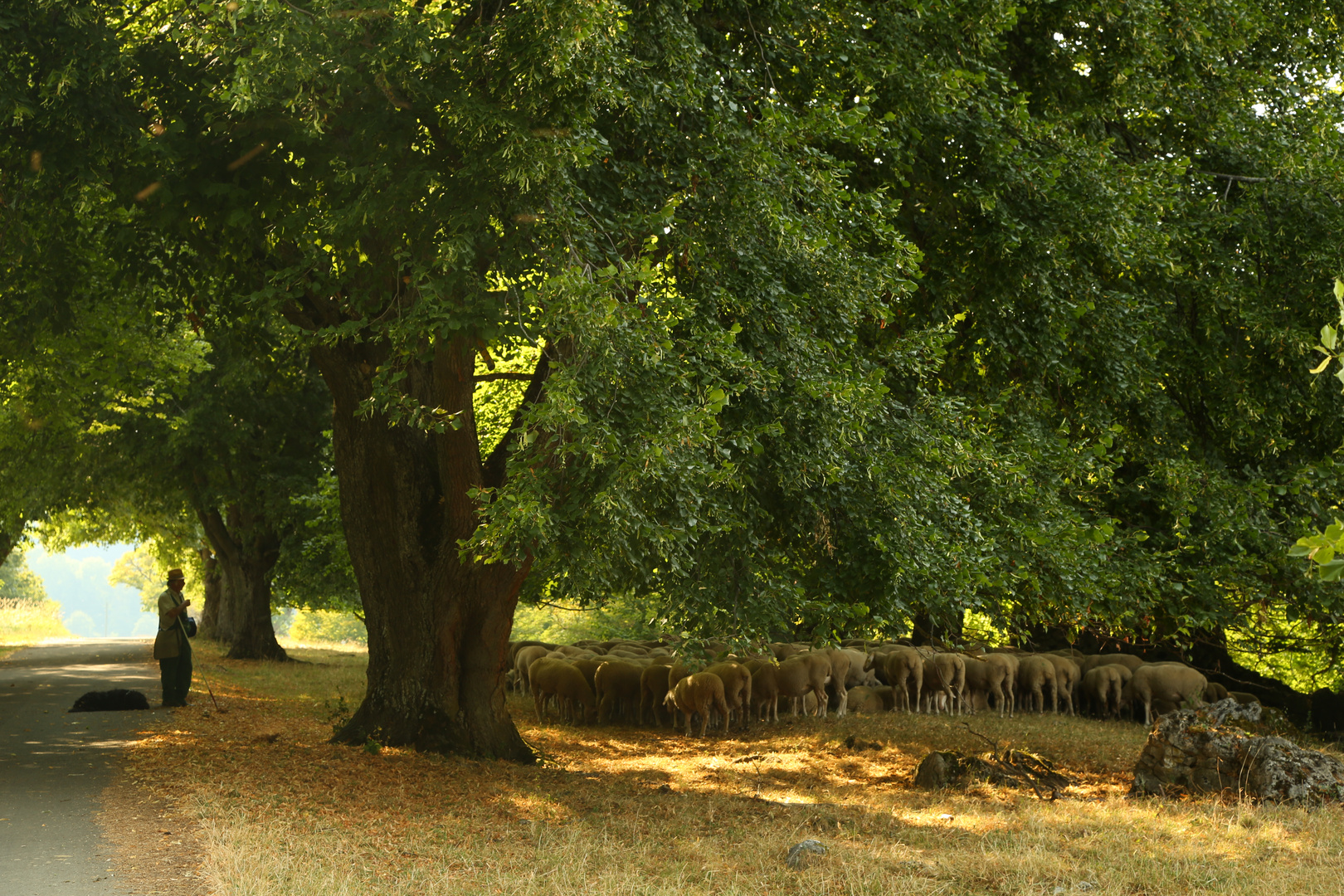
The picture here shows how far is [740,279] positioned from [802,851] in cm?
464

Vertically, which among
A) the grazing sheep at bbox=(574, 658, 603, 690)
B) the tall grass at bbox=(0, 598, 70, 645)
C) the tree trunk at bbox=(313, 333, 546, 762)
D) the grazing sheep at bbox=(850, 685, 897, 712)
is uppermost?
the tree trunk at bbox=(313, 333, 546, 762)

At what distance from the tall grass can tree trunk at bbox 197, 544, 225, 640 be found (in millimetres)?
9489

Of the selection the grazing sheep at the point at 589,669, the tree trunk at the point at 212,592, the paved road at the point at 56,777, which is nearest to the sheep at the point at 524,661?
the grazing sheep at the point at 589,669

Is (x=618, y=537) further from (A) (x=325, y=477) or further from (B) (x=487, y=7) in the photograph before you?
(A) (x=325, y=477)

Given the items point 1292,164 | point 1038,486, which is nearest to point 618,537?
point 1038,486

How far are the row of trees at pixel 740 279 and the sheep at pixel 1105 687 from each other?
12.3ft

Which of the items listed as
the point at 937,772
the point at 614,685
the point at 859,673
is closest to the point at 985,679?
the point at 859,673

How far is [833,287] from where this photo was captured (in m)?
9.09

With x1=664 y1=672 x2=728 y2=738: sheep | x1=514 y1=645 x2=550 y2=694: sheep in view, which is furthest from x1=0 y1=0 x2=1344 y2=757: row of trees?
x1=514 y1=645 x2=550 y2=694: sheep

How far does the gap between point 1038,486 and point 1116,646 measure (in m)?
12.8

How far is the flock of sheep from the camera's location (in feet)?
56.7

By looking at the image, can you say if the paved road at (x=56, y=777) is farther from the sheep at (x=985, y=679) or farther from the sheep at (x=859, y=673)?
the sheep at (x=985, y=679)

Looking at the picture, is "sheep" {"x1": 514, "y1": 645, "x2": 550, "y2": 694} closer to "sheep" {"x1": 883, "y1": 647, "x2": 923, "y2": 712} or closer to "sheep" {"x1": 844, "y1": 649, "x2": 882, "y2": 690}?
"sheep" {"x1": 844, "y1": 649, "x2": 882, "y2": 690}

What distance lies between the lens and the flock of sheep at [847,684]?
1730 centimetres
